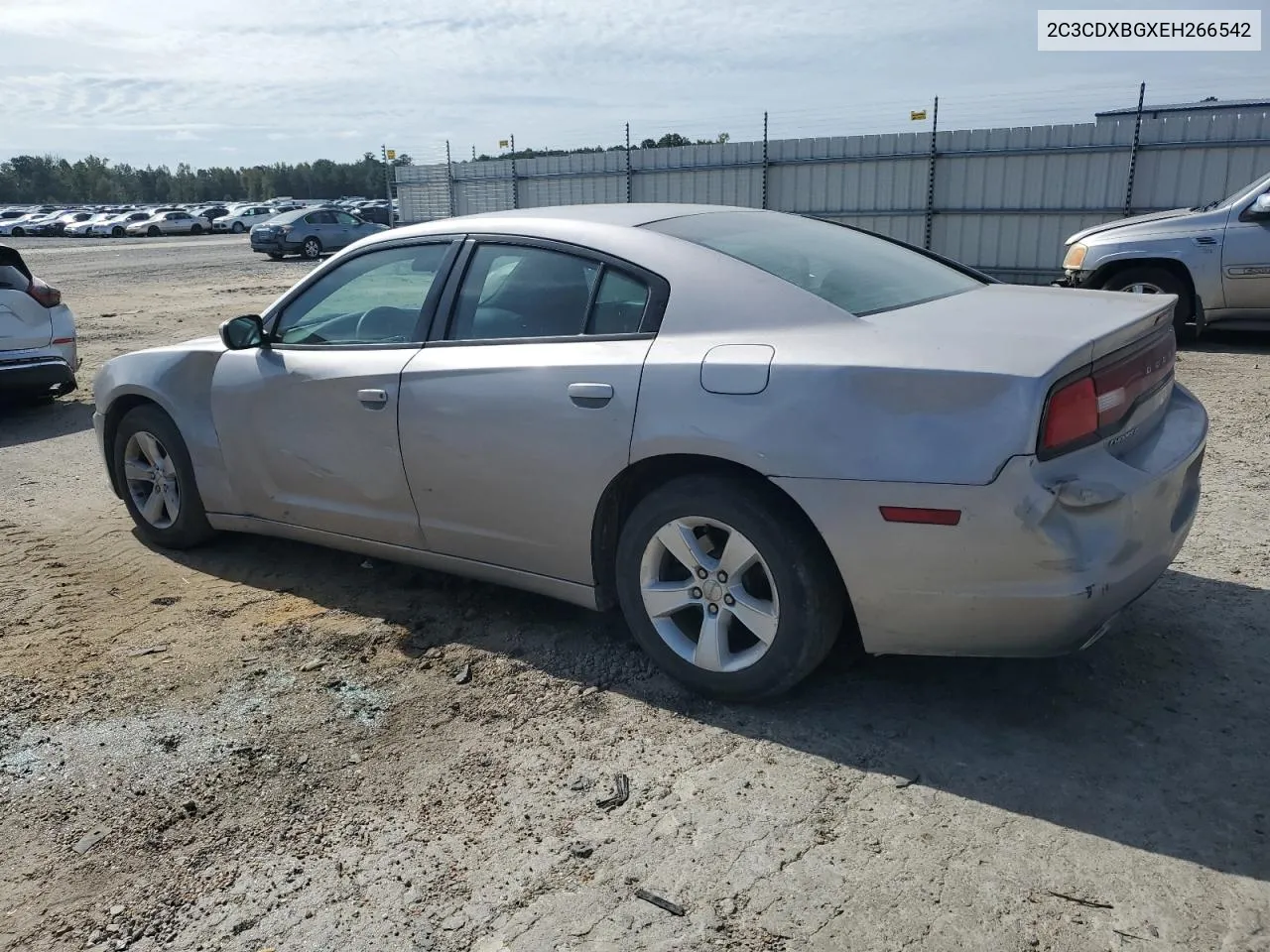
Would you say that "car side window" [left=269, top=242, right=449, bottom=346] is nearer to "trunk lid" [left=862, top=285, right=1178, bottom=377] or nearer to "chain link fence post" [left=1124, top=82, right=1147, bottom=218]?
"trunk lid" [left=862, top=285, right=1178, bottom=377]

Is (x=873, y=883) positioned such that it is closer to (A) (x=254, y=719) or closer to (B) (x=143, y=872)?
(B) (x=143, y=872)

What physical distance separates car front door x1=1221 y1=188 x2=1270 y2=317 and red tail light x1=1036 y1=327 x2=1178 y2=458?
23.8ft

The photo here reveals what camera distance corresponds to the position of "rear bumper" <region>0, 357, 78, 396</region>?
837cm

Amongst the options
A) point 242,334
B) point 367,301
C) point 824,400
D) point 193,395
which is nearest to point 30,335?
point 193,395

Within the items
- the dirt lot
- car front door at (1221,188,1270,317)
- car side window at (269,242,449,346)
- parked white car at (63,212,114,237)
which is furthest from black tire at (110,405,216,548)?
parked white car at (63,212,114,237)

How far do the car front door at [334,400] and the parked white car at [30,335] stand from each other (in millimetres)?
4860

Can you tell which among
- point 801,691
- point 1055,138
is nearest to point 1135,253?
point 1055,138

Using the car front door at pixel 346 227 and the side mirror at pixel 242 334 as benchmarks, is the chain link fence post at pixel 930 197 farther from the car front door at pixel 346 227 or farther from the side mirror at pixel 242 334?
the car front door at pixel 346 227

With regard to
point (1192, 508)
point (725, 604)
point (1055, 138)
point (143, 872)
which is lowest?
point (143, 872)

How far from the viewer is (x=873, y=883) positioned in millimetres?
2516

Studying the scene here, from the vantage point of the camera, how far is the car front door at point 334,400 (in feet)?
13.4

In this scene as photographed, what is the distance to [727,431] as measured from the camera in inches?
124

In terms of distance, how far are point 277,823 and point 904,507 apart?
1951 millimetres

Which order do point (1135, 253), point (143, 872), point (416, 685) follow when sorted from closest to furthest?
point (143, 872) → point (416, 685) → point (1135, 253)
